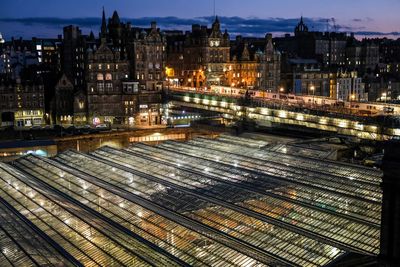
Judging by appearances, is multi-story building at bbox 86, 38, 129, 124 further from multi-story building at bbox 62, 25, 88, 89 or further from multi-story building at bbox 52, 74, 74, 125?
multi-story building at bbox 62, 25, 88, 89

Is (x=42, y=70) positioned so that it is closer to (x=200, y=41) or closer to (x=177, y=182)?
(x=200, y=41)

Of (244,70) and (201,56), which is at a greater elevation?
(201,56)

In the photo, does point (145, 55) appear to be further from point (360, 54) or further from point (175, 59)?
point (360, 54)

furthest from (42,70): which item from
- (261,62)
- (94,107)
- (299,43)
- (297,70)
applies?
(299,43)

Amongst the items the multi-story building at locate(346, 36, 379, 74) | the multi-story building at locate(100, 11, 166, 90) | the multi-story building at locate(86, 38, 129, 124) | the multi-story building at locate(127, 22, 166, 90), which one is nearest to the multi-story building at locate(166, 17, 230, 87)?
the multi-story building at locate(100, 11, 166, 90)

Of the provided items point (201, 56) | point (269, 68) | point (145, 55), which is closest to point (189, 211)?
point (145, 55)

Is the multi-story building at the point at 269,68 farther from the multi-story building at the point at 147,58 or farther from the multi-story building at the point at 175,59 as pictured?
the multi-story building at the point at 147,58

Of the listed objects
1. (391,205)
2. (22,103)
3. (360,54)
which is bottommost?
(22,103)
